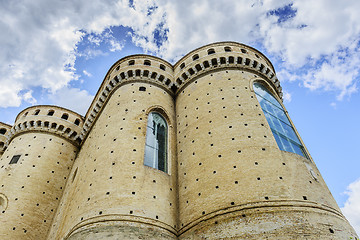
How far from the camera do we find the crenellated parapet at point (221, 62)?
46.2 feet

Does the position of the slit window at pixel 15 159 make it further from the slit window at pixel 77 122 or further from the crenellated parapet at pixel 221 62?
the crenellated parapet at pixel 221 62

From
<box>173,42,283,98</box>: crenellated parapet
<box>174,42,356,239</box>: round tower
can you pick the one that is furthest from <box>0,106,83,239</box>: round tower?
<box>173,42,283,98</box>: crenellated parapet

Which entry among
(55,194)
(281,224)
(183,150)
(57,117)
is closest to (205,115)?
(183,150)

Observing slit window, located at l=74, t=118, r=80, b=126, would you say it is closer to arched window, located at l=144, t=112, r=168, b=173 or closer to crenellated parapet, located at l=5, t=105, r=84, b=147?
crenellated parapet, located at l=5, t=105, r=84, b=147

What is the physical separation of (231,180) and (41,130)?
13.2 m

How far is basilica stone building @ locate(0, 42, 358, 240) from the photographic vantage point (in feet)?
28.2

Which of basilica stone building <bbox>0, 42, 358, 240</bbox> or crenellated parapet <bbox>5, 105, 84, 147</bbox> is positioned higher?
crenellated parapet <bbox>5, 105, 84, 147</bbox>

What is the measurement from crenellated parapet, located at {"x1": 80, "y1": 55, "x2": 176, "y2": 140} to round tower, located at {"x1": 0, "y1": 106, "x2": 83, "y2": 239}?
10.3ft

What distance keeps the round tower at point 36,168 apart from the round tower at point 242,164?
7928 mm

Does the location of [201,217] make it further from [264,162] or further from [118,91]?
[118,91]

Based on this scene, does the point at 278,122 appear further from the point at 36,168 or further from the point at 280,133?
the point at 36,168

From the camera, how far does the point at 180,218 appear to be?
10.0 meters

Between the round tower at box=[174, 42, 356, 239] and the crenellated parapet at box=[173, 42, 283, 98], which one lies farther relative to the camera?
the crenellated parapet at box=[173, 42, 283, 98]

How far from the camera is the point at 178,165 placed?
11836 millimetres
